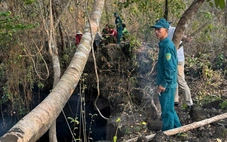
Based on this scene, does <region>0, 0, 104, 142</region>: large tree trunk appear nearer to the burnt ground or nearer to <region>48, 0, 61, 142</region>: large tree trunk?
<region>48, 0, 61, 142</region>: large tree trunk

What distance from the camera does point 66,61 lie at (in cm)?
748

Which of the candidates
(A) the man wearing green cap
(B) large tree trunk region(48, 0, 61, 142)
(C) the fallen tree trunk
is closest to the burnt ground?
(C) the fallen tree trunk

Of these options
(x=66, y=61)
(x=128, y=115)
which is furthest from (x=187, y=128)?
(x=66, y=61)

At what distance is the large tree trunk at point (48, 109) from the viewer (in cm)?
177

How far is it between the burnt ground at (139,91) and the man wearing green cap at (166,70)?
0.55 metres

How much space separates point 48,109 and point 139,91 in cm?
434

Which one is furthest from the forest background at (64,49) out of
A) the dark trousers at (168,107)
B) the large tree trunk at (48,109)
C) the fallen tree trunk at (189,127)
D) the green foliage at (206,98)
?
the large tree trunk at (48,109)

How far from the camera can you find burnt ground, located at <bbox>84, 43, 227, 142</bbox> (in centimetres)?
475

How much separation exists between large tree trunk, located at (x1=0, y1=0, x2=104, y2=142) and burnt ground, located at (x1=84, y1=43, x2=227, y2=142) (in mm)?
2227

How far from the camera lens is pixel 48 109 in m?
2.07

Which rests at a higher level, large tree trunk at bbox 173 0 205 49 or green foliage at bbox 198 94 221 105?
large tree trunk at bbox 173 0 205 49

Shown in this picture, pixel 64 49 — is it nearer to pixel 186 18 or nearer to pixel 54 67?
pixel 186 18

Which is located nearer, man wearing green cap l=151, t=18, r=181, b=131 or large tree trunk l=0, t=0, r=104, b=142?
large tree trunk l=0, t=0, r=104, b=142

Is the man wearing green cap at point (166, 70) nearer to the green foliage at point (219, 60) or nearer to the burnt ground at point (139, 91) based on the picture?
the burnt ground at point (139, 91)
